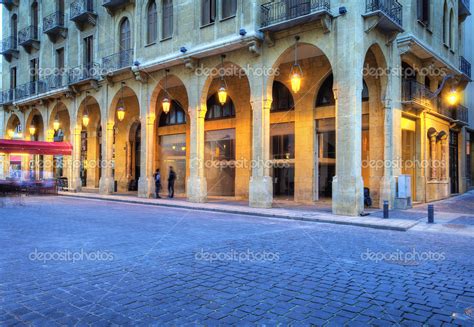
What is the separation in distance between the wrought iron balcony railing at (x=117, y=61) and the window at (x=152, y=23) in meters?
1.67

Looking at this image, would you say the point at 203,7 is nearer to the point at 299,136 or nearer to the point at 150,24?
the point at 150,24

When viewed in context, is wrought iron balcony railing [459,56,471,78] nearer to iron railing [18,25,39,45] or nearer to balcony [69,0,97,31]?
balcony [69,0,97,31]

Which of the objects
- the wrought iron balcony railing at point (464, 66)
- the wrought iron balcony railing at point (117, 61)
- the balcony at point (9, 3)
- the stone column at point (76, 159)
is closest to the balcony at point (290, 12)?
the wrought iron balcony railing at point (117, 61)

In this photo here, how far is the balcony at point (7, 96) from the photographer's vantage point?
3488cm

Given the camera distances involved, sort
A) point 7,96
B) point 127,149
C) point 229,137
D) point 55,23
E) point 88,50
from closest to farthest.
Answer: point 229,137
point 88,50
point 127,149
point 55,23
point 7,96

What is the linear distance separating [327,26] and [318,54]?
3436 millimetres

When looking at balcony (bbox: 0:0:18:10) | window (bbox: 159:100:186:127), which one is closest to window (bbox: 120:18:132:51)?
Answer: window (bbox: 159:100:186:127)

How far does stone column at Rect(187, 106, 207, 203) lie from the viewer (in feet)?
63.2

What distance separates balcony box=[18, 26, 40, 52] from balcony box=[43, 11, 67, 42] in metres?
2.25

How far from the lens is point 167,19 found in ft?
71.0

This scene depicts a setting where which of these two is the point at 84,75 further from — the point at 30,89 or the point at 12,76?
the point at 12,76

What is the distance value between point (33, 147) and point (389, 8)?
2245cm

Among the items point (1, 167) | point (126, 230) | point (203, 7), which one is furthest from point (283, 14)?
point (1, 167)

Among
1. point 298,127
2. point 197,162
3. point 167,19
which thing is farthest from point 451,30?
point 197,162
